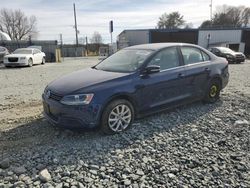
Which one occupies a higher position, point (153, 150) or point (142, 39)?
point (142, 39)

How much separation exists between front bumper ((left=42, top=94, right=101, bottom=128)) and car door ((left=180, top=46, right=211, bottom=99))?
234cm

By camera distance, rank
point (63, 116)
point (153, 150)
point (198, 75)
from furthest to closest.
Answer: point (198, 75), point (63, 116), point (153, 150)

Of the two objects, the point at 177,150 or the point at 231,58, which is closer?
the point at 177,150

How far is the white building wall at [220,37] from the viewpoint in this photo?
37.5m

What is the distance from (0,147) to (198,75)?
13.9 feet

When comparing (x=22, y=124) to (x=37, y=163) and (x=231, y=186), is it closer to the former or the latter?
(x=37, y=163)

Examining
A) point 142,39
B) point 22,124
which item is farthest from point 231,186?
point 142,39

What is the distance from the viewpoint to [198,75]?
18.8ft

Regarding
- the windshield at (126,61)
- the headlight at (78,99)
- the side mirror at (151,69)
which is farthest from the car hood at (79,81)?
the side mirror at (151,69)

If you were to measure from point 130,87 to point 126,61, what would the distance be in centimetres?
89

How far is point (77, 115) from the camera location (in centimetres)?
411

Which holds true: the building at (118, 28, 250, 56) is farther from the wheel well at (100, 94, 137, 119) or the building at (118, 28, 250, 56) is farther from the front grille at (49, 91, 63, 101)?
the front grille at (49, 91, 63, 101)

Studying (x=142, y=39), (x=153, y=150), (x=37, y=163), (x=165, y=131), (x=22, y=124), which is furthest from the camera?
(x=142, y=39)

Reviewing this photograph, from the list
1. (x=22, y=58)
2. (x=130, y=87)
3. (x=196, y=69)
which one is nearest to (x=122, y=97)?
(x=130, y=87)
